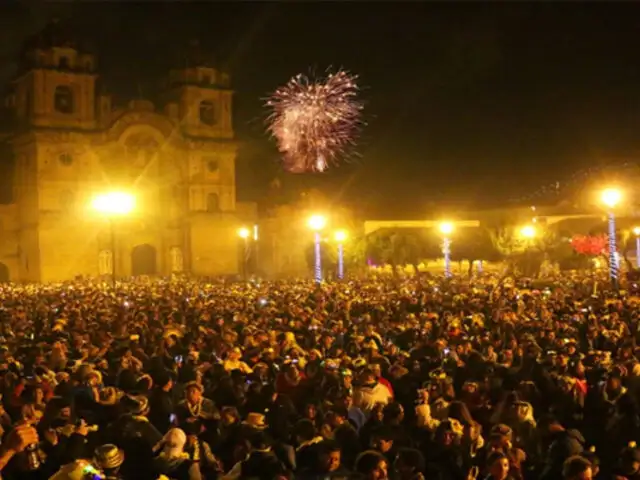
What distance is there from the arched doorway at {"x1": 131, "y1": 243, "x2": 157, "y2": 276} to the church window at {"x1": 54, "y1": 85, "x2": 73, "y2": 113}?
10251mm

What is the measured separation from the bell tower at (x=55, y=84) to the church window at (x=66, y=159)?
72.7 inches

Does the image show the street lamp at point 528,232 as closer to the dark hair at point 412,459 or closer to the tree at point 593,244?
the tree at point 593,244

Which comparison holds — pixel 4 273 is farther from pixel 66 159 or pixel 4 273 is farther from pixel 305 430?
pixel 305 430

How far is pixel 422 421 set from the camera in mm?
8820

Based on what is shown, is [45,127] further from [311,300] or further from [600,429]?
[600,429]

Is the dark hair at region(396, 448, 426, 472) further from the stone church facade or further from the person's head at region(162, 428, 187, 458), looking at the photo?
the stone church facade

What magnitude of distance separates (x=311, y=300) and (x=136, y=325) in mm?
7052

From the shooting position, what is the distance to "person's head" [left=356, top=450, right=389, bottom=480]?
6652mm

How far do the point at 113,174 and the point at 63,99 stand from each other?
5.79 m

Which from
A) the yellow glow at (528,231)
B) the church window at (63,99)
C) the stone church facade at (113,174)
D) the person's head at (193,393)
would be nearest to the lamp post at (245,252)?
the stone church facade at (113,174)

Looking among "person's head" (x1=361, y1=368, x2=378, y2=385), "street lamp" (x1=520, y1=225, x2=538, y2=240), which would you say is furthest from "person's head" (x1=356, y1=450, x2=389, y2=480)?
"street lamp" (x1=520, y1=225, x2=538, y2=240)

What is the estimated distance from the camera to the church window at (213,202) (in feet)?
196

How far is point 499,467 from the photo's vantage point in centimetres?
680

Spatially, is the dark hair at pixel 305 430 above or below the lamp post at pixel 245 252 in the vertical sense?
below
